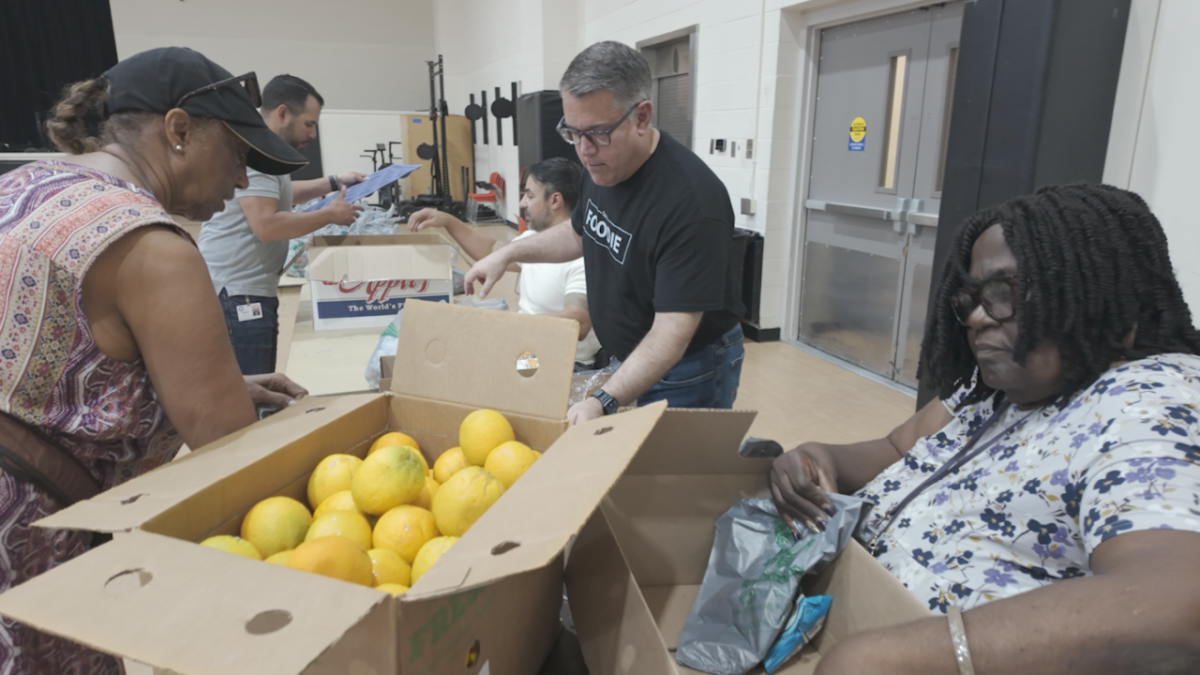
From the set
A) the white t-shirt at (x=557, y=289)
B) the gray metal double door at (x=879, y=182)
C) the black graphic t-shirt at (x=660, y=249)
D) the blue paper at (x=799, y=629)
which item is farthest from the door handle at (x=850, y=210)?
the blue paper at (x=799, y=629)

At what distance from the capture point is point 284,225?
2406mm

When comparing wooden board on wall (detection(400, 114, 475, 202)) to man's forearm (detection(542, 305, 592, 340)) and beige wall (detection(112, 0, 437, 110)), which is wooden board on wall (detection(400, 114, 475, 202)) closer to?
beige wall (detection(112, 0, 437, 110))

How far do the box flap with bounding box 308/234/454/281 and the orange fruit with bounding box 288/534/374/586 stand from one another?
81.0 inches

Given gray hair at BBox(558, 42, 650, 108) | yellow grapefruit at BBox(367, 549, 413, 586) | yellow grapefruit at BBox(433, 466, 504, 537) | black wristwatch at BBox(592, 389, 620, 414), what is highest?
gray hair at BBox(558, 42, 650, 108)

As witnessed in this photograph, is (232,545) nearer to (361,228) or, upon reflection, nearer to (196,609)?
(196,609)

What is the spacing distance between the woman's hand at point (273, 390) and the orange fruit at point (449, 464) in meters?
0.37

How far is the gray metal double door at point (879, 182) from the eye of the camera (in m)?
3.40

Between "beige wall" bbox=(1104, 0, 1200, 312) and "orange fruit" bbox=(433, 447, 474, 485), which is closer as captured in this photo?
"orange fruit" bbox=(433, 447, 474, 485)

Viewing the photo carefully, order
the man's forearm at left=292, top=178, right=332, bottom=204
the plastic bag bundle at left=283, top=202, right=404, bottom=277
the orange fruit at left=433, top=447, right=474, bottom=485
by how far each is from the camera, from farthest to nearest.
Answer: the plastic bag bundle at left=283, top=202, right=404, bottom=277 < the man's forearm at left=292, top=178, right=332, bottom=204 < the orange fruit at left=433, top=447, right=474, bottom=485

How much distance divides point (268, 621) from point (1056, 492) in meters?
0.85

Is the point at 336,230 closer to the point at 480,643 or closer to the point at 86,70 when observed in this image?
the point at 480,643

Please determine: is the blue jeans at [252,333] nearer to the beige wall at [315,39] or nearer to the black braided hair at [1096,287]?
the black braided hair at [1096,287]

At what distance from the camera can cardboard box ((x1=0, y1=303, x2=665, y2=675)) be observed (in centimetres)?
48

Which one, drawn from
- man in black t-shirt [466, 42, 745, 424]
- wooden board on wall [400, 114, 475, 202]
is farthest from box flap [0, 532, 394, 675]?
wooden board on wall [400, 114, 475, 202]
